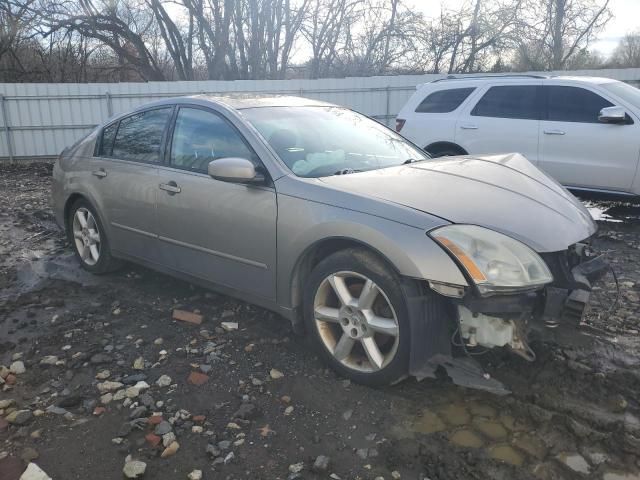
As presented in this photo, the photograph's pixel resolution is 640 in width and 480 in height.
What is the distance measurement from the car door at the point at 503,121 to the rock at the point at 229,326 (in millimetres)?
4630

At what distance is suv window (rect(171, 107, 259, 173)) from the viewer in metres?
3.66

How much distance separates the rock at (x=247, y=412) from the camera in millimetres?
2779

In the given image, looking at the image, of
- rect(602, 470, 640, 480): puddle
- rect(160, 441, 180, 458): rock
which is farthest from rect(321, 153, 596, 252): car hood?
rect(160, 441, 180, 458): rock

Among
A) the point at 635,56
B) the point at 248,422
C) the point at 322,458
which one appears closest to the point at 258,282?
the point at 248,422

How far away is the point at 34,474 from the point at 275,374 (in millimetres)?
1305

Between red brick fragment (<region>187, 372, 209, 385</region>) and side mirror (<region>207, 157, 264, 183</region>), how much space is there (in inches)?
47.1

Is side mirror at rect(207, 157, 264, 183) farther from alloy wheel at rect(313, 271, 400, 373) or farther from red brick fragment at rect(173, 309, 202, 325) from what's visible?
red brick fragment at rect(173, 309, 202, 325)

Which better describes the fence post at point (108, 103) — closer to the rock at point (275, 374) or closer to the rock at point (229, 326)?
the rock at point (229, 326)

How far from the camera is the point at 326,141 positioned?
379 cm

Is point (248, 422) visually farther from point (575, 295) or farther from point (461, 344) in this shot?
point (575, 295)

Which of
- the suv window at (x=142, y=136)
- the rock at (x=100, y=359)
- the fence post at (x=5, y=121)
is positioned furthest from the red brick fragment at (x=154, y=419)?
the fence post at (x=5, y=121)

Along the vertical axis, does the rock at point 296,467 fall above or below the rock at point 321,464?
below

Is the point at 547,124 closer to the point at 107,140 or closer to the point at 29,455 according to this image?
the point at 107,140

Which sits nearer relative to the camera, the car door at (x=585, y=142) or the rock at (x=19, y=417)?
the rock at (x=19, y=417)
